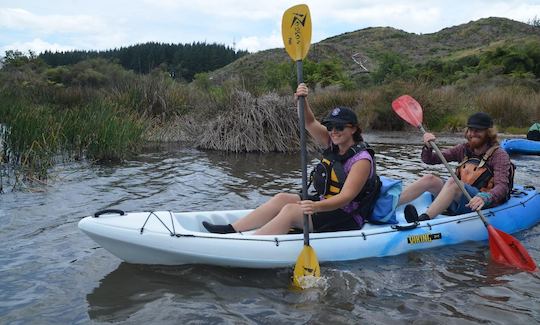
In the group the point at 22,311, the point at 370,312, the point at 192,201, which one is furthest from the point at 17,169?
the point at 370,312

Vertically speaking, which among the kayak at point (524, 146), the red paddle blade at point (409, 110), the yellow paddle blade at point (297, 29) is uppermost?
the yellow paddle blade at point (297, 29)

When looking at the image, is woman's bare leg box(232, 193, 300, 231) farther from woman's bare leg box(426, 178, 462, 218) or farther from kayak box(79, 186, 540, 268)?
woman's bare leg box(426, 178, 462, 218)

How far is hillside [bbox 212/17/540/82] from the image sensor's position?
4181cm

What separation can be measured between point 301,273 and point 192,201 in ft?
8.98

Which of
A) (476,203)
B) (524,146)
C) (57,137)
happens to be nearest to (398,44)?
(524,146)

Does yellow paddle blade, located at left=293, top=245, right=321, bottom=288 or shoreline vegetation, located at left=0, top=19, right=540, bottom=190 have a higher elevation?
shoreline vegetation, located at left=0, top=19, right=540, bottom=190

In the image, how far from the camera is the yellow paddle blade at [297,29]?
13.1ft

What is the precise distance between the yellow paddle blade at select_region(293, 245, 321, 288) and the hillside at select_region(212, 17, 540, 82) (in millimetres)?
36091

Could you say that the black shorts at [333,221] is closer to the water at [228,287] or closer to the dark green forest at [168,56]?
the water at [228,287]

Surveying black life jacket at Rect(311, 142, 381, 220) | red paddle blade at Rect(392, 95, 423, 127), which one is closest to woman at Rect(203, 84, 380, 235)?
black life jacket at Rect(311, 142, 381, 220)

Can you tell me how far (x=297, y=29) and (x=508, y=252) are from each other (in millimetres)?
2454

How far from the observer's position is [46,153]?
21.6ft

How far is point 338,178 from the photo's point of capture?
3934 millimetres

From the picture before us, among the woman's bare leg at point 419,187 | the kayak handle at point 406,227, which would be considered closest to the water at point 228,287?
the kayak handle at point 406,227
